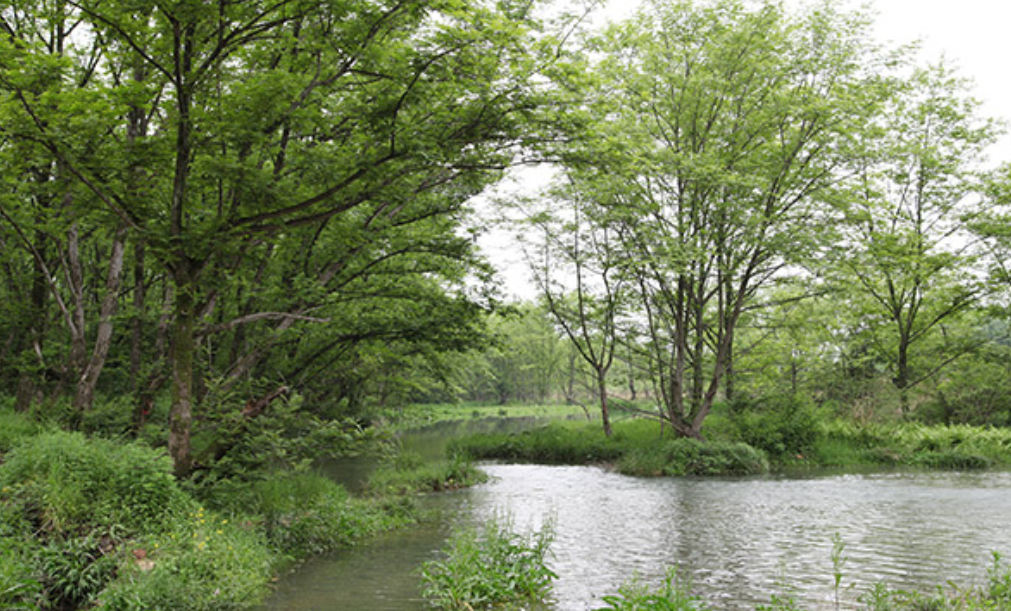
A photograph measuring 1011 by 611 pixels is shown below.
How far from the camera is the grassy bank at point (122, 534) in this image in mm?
6605

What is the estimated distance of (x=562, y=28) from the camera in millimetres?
10023

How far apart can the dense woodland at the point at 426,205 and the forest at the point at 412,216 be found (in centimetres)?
8

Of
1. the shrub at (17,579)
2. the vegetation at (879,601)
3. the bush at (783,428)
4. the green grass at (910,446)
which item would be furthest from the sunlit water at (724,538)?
the bush at (783,428)

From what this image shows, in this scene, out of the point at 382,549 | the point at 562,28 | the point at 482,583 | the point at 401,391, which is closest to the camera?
the point at 482,583

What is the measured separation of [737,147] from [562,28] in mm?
14377

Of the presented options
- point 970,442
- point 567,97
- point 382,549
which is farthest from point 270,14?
point 970,442

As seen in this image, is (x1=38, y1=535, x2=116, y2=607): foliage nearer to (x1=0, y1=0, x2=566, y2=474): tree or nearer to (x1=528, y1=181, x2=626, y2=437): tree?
(x1=0, y1=0, x2=566, y2=474): tree

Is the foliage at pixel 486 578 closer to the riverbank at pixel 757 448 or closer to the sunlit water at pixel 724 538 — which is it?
the sunlit water at pixel 724 538

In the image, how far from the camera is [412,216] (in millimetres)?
14570

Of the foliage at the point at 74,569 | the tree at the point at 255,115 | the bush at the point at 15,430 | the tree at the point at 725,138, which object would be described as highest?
the tree at the point at 725,138

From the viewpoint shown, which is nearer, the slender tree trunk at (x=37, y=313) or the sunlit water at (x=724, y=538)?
the sunlit water at (x=724, y=538)

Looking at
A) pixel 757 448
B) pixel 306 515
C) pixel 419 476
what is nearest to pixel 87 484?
pixel 306 515

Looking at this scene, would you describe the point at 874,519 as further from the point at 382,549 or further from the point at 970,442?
the point at 970,442

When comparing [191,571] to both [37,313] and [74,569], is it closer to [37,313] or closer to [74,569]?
[74,569]
